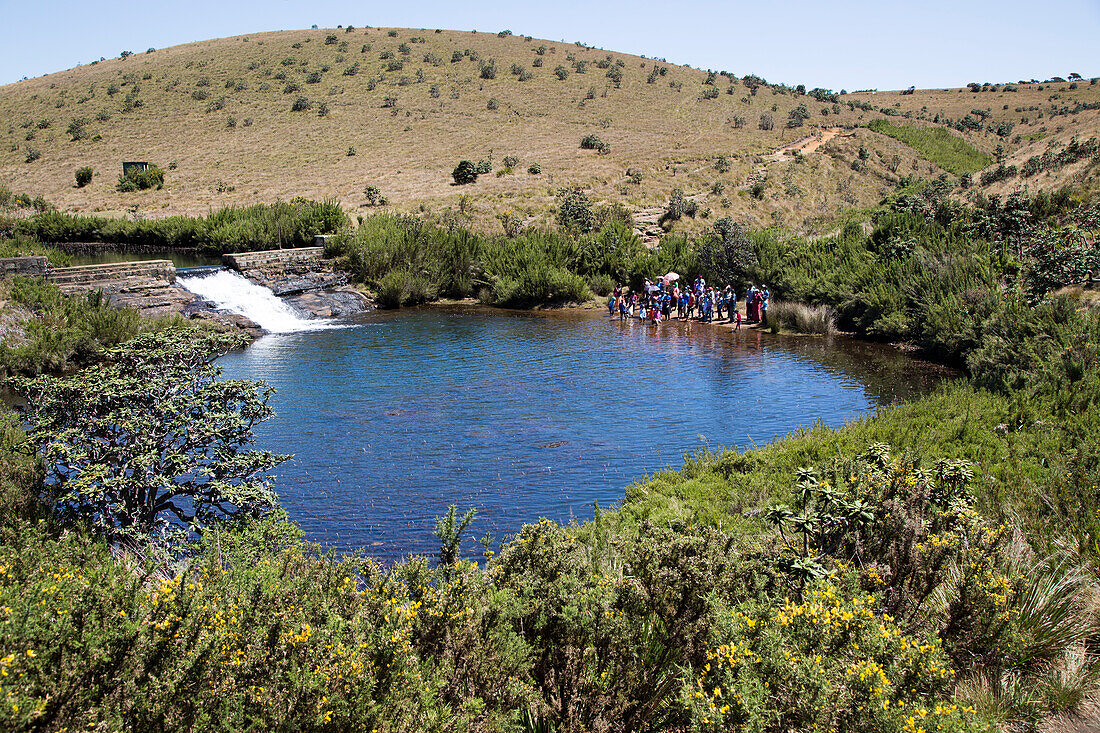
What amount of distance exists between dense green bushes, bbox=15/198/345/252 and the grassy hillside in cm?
646

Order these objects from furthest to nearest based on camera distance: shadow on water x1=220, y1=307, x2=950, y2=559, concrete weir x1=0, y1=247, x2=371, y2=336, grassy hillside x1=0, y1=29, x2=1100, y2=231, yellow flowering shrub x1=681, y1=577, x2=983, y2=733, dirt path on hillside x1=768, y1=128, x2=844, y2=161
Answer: dirt path on hillside x1=768, y1=128, x2=844, y2=161, grassy hillside x1=0, y1=29, x2=1100, y2=231, concrete weir x1=0, y1=247, x2=371, y2=336, shadow on water x1=220, y1=307, x2=950, y2=559, yellow flowering shrub x1=681, y1=577, x2=983, y2=733

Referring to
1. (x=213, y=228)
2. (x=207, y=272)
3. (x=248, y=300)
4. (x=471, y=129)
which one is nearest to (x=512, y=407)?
(x=248, y=300)

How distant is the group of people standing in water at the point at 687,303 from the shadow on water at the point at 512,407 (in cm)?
182

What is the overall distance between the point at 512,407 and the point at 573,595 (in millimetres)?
10640

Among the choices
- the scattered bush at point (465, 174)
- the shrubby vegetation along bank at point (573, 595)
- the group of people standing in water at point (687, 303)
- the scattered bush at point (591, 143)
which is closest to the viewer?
the shrubby vegetation along bank at point (573, 595)

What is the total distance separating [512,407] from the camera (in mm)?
15211

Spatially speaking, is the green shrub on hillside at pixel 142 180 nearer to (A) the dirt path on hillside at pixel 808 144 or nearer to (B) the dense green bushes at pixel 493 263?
(B) the dense green bushes at pixel 493 263

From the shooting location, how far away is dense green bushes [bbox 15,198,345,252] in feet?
107

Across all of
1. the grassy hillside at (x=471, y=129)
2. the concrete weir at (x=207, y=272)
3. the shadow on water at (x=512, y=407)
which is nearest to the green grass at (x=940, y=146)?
the grassy hillside at (x=471, y=129)

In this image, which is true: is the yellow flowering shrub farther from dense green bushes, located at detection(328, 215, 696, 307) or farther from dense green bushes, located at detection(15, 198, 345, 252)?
dense green bushes, located at detection(15, 198, 345, 252)

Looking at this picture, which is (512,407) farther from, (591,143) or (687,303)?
(591,143)

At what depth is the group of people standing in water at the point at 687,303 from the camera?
26.2 meters

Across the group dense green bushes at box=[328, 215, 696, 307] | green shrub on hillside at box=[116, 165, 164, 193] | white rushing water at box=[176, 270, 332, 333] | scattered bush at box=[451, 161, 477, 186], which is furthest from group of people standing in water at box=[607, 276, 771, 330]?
green shrub on hillside at box=[116, 165, 164, 193]

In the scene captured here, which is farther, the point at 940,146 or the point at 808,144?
the point at 940,146
